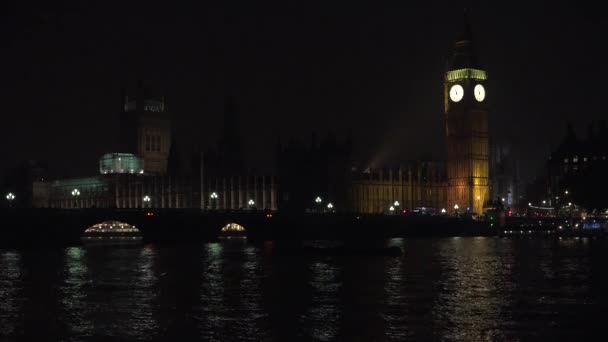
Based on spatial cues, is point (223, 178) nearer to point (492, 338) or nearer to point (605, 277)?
point (605, 277)

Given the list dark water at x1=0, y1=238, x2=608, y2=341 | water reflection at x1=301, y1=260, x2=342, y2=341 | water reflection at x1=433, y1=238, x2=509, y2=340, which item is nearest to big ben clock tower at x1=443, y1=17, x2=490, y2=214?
dark water at x1=0, y1=238, x2=608, y2=341

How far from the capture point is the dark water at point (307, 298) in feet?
126

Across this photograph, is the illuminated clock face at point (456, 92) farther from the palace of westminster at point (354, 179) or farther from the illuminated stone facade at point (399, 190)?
the illuminated stone facade at point (399, 190)

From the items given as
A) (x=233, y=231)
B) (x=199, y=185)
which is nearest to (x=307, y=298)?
(x=233, y=231)

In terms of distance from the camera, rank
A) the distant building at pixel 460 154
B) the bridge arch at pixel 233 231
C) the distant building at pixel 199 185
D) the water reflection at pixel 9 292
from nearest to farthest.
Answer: the water reflection at pixel 9 292 → the bridge arch at pixel 233 231 → the distant building at pixel 199 185 → the distant building at pixel 460 154

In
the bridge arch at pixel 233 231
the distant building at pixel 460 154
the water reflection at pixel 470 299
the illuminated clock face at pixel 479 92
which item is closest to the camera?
the water reflection at pixel 470 299

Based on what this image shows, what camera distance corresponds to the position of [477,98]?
172 metres

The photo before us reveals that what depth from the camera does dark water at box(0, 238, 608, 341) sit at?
38438 millimetres

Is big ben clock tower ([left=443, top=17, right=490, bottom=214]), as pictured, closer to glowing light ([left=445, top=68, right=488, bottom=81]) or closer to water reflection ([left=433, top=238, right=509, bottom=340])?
glowing light ([left=445, top=68, right=488, bottom=81])

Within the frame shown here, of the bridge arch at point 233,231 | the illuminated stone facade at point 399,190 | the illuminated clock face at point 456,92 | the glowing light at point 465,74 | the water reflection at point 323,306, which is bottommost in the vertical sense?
the water reflection at point 323,306

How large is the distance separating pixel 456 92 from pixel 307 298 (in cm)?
12717

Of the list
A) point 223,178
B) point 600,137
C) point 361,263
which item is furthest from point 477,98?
point 361,263

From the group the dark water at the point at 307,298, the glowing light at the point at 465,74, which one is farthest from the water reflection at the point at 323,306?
the glowing light at the point at 465,74

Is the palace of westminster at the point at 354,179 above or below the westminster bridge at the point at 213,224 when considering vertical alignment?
above
